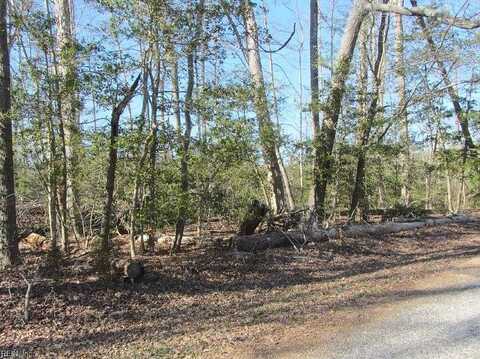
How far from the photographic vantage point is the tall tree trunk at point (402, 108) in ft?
43.2

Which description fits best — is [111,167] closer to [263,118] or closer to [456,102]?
[263,118]

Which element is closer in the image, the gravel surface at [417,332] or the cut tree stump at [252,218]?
the gravel surface at [417,332]

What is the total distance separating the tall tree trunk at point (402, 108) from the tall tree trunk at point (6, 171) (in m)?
10.1

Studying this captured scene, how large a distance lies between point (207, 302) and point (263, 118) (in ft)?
15.3

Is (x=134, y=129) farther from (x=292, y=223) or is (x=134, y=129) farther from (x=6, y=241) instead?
(x=292, y=223)

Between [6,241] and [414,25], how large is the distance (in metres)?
12.7

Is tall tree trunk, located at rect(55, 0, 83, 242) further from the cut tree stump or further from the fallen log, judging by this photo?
the cut tree stump

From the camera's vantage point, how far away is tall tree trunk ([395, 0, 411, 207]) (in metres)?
13.2

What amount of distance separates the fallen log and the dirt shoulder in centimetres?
35

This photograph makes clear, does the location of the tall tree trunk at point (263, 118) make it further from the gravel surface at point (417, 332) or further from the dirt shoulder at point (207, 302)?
the gravel surface at point (417, 332)

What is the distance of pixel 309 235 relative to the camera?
10.3 metres

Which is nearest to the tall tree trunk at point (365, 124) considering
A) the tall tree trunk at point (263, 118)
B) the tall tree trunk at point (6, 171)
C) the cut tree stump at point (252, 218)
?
the tall tree trunk at point (263, 118)

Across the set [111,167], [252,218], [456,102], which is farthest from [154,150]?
[456,102]

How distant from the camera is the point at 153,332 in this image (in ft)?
17.6
